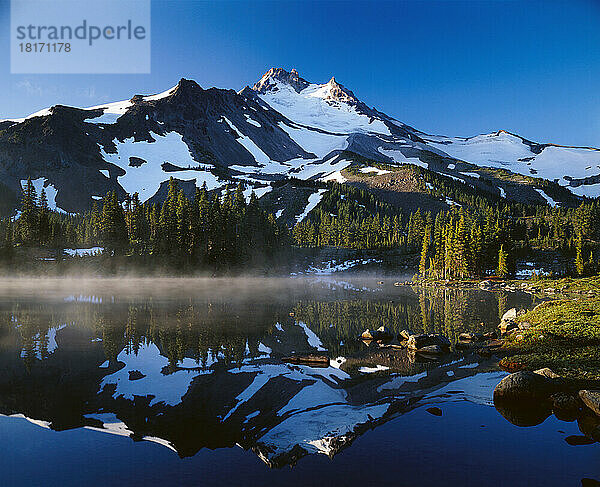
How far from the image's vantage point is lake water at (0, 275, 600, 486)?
994 cm

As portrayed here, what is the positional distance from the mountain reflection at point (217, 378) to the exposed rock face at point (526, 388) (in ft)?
3.11

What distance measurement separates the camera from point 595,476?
31.3 feet

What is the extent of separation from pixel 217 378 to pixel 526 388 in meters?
11.5

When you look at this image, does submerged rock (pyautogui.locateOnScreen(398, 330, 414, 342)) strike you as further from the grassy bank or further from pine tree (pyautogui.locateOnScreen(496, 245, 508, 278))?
pine tree (pyautogui.locateOnScreen(496, 245, 508, 278))

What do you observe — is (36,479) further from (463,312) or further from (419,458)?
(463,312)

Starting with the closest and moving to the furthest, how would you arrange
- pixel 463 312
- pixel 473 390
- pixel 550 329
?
pixel 473 390
pixel 550 329
pixel 463 312

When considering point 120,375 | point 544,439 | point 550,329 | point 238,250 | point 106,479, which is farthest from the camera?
point 238,250

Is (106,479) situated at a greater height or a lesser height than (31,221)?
lesser

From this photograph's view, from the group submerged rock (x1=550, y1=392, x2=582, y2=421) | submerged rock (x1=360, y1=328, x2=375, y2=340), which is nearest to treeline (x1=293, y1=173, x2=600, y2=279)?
submerged rock (x1=360, y1=328, x2=375, y2=340)

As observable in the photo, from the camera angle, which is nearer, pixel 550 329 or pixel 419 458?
pixel 419 458


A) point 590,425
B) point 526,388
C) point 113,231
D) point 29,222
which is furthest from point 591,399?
point 29,222

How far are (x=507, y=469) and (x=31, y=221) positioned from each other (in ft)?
332

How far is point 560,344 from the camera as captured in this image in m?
20.9

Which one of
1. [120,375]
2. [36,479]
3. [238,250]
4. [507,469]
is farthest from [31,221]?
[507,469]
